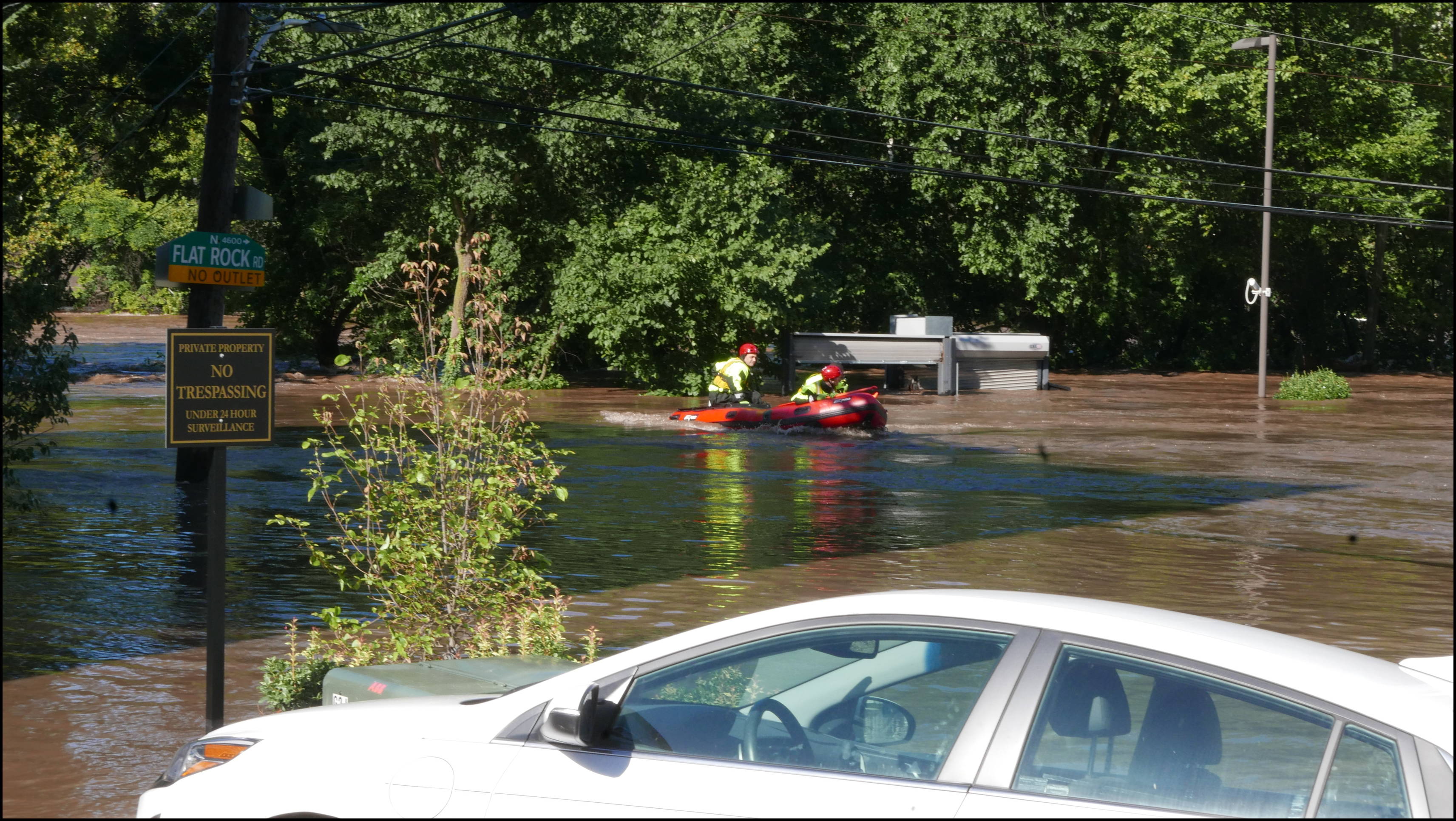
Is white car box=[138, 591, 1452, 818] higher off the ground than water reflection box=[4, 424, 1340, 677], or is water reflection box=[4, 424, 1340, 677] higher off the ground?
white car box=[138, 591, 1452, 818]

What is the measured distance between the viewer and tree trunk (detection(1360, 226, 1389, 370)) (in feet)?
163

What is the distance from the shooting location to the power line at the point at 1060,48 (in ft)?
135

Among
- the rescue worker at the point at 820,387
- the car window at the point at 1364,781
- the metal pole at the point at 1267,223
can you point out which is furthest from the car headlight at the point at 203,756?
the metal pole at the point at 1267,223

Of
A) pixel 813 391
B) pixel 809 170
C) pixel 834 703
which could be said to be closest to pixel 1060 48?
pixel 809 170

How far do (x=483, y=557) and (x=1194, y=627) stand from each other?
14.4 feet

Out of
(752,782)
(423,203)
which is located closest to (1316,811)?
(752,782)

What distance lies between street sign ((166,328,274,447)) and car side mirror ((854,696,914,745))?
3855mm

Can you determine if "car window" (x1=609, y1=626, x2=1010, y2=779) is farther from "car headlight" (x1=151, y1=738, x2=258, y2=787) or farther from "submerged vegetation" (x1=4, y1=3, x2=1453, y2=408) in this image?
"submerged vegetation" (x1=4, y1=3, x2=1453, y2=408)

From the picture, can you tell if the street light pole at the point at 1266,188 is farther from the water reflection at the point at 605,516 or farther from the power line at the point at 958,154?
the water reflection at the point at 605,516

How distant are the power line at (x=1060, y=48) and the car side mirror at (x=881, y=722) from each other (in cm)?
3780

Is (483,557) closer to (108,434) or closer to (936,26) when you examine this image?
(108,434)

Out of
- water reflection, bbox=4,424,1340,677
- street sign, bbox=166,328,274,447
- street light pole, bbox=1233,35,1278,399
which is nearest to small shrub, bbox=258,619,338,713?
street sign, bbox=166,328,274,447

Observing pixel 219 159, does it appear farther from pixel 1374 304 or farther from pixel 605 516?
pixel 1374 304

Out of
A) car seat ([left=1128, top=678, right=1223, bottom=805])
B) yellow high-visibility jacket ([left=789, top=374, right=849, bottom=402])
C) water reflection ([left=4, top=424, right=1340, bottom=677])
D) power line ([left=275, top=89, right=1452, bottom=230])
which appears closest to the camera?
car seat ([left=1128, top=678, right=1223, bottom=805])
